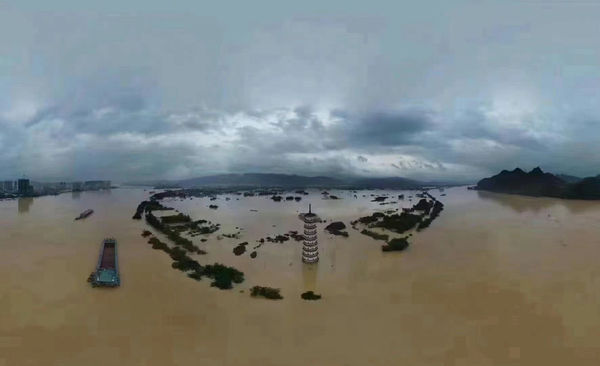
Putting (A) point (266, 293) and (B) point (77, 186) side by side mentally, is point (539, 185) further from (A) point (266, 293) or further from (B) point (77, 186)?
(B) point (77, 186)

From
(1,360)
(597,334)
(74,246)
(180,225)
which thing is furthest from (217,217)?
(597,334)

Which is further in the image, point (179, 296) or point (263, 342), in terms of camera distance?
point (179, 296)

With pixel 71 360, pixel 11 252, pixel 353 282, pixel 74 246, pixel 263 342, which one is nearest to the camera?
pixel 71 360

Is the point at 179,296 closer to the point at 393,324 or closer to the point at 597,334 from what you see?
the point at 393,324

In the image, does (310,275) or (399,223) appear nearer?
(310,275)

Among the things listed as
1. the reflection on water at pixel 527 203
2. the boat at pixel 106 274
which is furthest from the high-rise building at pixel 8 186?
the reflection on water at pixel 527 203

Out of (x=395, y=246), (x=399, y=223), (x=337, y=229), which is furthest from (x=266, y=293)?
(x=399, y=223)

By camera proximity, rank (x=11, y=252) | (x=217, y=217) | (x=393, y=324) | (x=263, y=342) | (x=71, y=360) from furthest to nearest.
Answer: (x=217, y=217), (x=11, y=252), (x=393, y=324), (x=263, y=342), (x=71, y=360)
